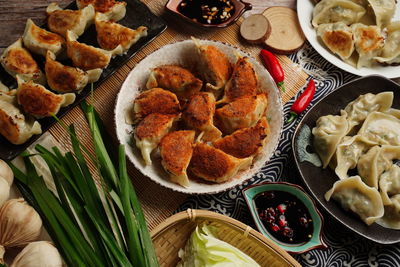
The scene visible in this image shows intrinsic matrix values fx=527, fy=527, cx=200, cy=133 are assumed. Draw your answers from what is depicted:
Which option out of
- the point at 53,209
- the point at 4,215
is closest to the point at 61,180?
the point at 53,209

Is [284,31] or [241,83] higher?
[284,31]

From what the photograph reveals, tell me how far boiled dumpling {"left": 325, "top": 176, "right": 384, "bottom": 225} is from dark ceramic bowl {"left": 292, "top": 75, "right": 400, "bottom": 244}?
0.05m

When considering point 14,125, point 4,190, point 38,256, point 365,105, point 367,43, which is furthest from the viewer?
point 367,43

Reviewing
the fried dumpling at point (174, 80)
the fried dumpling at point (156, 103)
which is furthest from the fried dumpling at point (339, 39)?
the fried dumpling at point (156, 103)

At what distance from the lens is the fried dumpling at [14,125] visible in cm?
357

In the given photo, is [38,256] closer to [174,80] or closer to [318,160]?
[174,80]

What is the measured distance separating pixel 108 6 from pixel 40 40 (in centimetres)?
58

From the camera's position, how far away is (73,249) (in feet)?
9.64

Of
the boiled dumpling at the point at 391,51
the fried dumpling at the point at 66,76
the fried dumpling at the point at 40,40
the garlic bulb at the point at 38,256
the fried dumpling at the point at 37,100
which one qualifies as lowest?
the garlic bulb at the point at 38,256

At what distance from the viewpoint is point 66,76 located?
12.3 feet

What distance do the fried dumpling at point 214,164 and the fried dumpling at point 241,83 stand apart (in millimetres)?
437

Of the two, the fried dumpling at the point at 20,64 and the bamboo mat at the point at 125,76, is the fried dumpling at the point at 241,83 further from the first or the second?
the fried dumpling at the point at 20,64

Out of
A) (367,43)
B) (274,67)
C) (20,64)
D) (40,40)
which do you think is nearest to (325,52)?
(367,43)

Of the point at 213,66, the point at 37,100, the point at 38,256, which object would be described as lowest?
the point at 38,256
